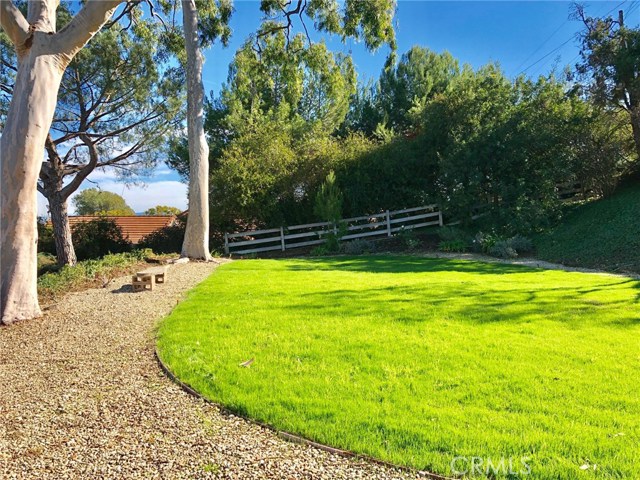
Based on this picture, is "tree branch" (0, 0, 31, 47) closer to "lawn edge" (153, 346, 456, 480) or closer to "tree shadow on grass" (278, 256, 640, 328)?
"tree shadow on grass" (278, 256, 640, 328)

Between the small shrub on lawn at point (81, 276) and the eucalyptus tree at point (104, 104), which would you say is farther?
the eucalyptus tree at point (104, 104)

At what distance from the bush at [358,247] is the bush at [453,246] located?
7.55 ft

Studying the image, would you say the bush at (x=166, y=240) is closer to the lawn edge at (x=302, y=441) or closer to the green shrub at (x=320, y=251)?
the green shrub at (x=320, y=251)

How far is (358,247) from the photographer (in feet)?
47.4

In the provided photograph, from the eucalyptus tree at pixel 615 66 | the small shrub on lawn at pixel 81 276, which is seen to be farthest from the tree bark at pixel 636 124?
the small shrub on lawn at pixel 81 276

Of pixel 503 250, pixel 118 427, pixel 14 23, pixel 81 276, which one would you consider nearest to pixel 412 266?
pixel 503 250

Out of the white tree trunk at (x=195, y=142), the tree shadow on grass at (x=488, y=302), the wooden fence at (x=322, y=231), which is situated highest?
the white tree trunk at (x=195, y=142)

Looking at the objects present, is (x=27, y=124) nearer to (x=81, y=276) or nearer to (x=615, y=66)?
(x=81, y=276)

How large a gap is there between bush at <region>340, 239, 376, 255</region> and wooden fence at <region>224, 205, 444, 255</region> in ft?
2.16

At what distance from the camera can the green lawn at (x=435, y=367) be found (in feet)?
8.28

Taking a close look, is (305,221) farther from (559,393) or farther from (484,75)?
(559,393)

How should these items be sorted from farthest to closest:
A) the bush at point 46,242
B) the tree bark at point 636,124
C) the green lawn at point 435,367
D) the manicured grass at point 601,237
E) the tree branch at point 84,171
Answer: the bush at point 46,242 → the tree bark at point 636,124 → the tree branch at point 84,171 → the manicured grass at point 601,237 → the green lawn at point 435,367

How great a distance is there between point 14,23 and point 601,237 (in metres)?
13.8

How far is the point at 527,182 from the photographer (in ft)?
48.1
